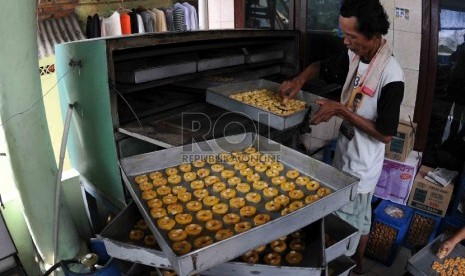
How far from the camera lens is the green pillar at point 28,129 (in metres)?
2.31

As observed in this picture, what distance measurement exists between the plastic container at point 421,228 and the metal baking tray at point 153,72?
2.65 m

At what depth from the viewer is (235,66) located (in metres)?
3.22

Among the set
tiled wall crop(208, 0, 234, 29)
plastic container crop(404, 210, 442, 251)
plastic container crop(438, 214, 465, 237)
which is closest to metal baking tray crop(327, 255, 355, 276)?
plastic container crop(404, 210, 442, 251)

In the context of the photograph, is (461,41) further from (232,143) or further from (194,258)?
(194,258)

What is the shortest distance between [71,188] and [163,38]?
5.92 ft

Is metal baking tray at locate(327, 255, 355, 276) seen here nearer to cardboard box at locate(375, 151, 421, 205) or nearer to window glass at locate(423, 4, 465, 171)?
cardboard box at locate(375, 151, 421, 205)

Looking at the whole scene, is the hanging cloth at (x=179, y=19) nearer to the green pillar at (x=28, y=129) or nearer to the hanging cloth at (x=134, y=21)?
the hanging cloth at (x=134, y=21)

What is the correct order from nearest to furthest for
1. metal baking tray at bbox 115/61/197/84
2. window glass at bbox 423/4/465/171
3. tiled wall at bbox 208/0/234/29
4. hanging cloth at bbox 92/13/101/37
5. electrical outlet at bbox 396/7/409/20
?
metal baking tray at bbox 115/61/197/84, window glass at bbox 423/4/465/171, electrical outlet at bbox 396/7/409/20, tiled wall at bbox 208/0/234/29, hanging cloth at bbox 92/13/101/37

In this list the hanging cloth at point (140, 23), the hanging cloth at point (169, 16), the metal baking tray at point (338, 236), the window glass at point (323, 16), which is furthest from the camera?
the hanging cloth at point (169, 16)

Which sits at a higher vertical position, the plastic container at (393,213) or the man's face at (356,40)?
the man's face at (356,40)

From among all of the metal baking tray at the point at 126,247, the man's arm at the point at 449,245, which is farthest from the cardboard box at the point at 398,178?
the metal baking tray at the point at 126,247

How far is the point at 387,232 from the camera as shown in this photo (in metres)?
3.48

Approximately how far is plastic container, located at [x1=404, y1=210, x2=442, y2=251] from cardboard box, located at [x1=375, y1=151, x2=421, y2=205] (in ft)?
0.65

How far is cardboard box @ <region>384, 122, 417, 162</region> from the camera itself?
3.50 m
